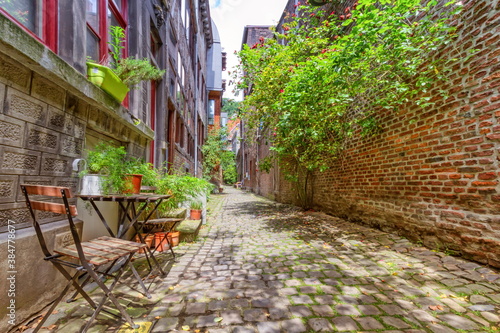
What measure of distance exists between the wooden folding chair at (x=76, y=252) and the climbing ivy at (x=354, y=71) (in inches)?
139

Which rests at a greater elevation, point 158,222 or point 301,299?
point 158,222

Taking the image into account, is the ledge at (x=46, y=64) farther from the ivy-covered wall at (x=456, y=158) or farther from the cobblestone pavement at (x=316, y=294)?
the ivy-covered wall at (x=456, y=158)

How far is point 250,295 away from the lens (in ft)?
7.51

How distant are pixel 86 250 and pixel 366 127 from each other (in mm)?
4923

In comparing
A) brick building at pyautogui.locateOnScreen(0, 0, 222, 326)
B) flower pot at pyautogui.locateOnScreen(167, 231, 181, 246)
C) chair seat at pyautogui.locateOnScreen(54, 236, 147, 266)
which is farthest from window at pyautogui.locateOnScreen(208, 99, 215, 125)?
chair seat at pyautogui.locateOnScreen(54, 236, 147, 266)

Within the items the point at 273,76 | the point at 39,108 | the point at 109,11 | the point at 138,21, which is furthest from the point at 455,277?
the point at 138,21

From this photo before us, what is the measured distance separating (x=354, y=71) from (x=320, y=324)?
4.29 m

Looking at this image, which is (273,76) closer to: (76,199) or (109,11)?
(109,11)

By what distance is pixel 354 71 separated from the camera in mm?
4418

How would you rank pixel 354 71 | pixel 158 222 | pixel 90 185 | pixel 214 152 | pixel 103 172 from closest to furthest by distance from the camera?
1. pixel 90 185
2. pixel 103 172
3. pixel 158 222
4. pixel 354 71
5. pixel 214 152

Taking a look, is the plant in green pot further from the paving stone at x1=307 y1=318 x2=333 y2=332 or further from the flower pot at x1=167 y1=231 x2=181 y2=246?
the paving stone at x1=307 y1=318 x2=333 y2=332

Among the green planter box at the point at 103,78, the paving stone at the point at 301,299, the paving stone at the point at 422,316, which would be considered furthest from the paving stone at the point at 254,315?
the green planter box at the point at 103,78

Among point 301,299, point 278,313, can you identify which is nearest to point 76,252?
point 278,313

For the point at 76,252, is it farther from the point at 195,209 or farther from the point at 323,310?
the point at 195,209
